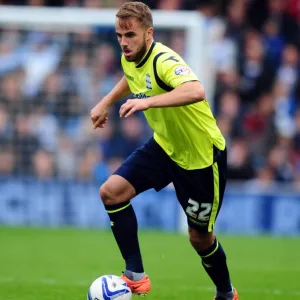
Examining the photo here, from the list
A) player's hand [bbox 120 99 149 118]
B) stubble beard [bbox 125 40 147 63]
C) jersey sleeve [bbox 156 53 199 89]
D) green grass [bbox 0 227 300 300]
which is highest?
stubble beard [bbox 125 40 147 63]

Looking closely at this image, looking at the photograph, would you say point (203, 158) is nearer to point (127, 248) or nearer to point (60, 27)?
point (127, 248)

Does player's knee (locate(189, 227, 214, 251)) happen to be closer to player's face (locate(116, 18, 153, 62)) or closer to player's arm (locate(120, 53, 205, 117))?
player's arm (locate(120, 53, 205, 117))

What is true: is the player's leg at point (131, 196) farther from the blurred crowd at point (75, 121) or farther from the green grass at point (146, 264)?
the blurred crowd at point (75, 121)

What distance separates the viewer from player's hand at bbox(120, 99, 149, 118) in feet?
20.9

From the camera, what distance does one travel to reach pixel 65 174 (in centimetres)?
1530

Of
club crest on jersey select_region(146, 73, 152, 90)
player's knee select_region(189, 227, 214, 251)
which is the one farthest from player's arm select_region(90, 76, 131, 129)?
player's knee select_region(189, 227, 214, 251)

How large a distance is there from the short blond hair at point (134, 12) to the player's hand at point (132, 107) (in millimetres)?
813

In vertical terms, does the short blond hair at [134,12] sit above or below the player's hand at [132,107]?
above

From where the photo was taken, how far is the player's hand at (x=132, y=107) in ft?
20.9

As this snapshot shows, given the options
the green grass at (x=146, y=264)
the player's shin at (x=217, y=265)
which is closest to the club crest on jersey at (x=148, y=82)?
the player's shin at (x=217, y=265)

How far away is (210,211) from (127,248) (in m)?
0.73

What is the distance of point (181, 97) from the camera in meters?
6.57

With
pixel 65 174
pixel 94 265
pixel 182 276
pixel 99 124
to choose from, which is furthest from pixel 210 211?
pixel 65 174

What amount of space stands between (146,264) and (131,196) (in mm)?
3805
